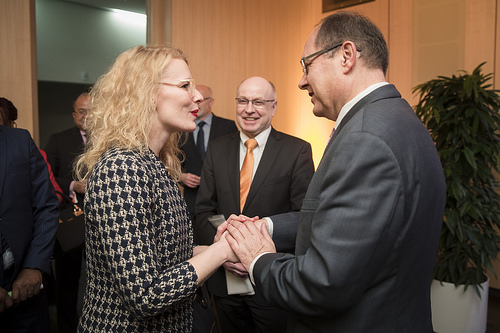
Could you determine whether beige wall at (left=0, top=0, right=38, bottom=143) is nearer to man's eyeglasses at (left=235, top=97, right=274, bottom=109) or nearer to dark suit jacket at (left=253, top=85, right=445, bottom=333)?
man's eyeglasses at (left=235, top=97, right=274, bottom=109)

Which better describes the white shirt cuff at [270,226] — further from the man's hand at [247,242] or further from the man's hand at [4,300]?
the man's hand at [4,300]

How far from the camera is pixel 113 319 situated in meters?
1.32

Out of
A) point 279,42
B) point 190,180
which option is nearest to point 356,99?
point 190,180

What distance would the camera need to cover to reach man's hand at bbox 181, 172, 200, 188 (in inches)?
145

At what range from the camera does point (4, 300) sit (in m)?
1.74

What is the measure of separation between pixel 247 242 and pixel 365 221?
49 cm

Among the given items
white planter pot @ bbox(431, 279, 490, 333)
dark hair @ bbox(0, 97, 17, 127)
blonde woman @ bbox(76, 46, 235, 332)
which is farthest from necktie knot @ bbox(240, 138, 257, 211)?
white planter pot @ bbox(431, 279, 490, 333)

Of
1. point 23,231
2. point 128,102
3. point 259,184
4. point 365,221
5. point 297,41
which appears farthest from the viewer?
point 297,41

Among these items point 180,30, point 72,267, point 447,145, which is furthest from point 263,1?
point 72,267

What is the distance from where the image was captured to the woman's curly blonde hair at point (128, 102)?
149 cm

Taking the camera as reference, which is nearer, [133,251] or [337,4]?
[133,251]

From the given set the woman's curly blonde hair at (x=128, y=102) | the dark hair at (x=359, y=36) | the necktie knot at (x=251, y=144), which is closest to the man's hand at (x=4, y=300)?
the woman's curly blonde hair at (x=128, y=102)

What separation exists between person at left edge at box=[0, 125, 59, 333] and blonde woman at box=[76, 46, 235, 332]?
1.76 feet

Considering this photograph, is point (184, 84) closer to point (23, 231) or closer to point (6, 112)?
point (23, 231)
